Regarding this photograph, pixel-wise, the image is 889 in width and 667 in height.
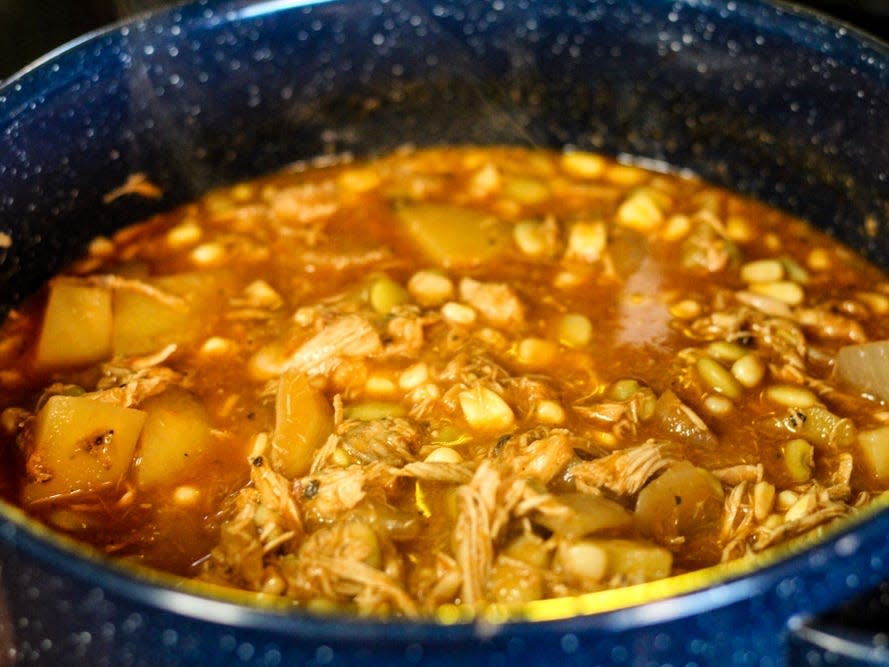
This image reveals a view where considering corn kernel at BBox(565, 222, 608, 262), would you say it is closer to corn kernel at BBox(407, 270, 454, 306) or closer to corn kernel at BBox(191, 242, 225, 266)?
corn kernel at BBox(407, 270, 454, 306)

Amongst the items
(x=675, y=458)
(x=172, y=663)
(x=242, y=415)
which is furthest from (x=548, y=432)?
(x=172, y=663)

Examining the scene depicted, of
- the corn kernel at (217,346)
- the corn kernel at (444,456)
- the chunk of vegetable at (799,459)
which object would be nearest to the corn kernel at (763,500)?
the chunk of vegetable at (799,459)

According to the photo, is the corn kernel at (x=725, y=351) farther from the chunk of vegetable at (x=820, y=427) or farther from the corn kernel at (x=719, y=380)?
the chunk of vegetable at (x=820, y=427)

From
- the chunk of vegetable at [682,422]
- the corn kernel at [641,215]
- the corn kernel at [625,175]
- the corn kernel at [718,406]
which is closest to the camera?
the chunk of vegetable at [682,422]

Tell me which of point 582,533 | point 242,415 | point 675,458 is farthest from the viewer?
point 242,415

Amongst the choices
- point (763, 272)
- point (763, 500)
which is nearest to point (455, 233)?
point (763, 272)

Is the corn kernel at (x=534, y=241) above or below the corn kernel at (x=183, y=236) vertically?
below

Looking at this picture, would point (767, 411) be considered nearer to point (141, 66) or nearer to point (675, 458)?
point (675, 458)
